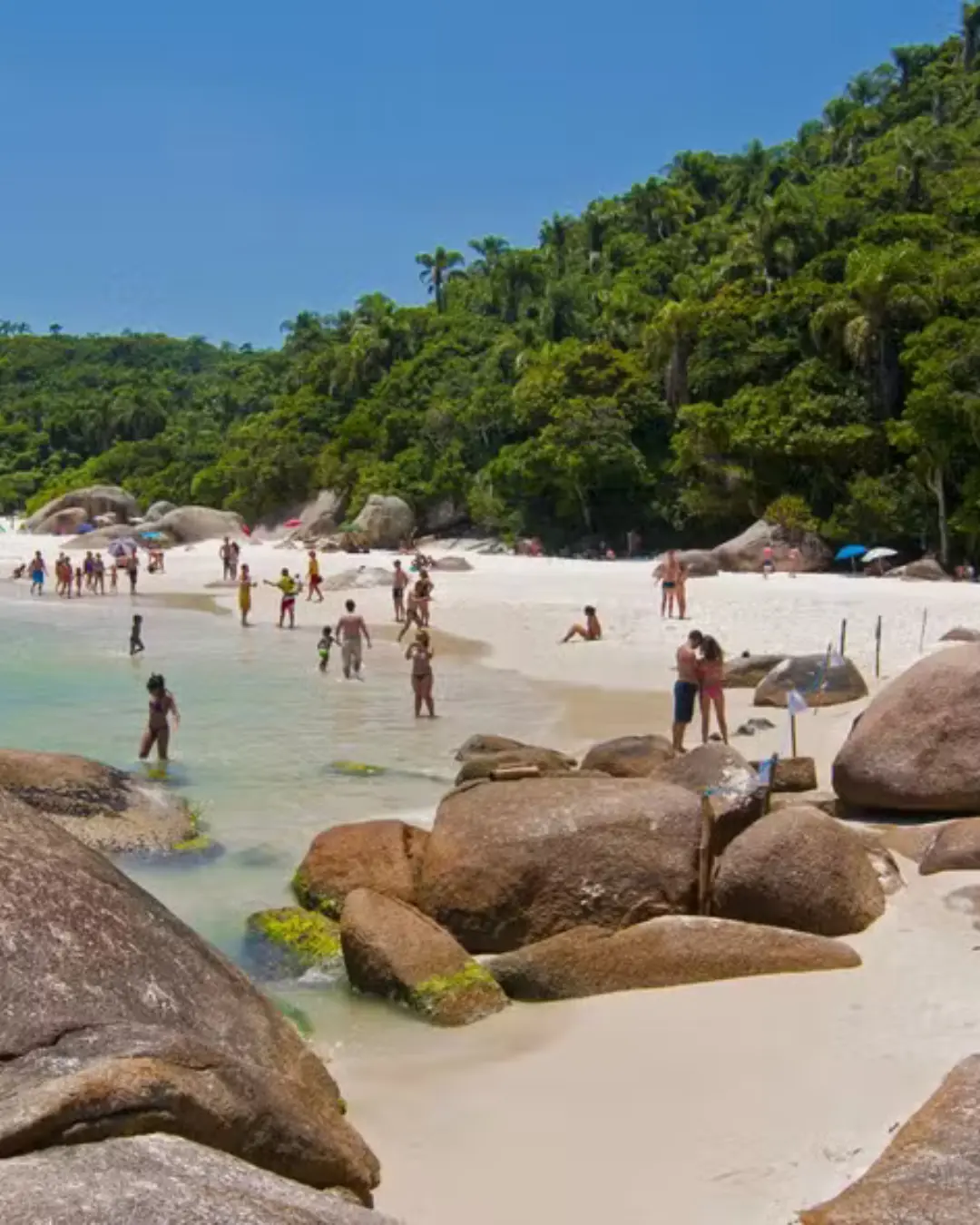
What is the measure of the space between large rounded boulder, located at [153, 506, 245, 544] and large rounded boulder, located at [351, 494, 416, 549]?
34.8ft

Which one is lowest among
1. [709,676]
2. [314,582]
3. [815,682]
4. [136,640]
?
[136,640]

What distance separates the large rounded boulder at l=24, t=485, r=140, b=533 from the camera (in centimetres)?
7731

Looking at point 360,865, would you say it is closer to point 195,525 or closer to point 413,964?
point 413,964

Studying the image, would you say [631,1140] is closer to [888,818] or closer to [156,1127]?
[156,1127]

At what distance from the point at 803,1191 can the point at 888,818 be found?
6.07 meters

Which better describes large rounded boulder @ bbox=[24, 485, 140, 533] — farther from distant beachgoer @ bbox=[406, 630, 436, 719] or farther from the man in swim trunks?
the man in swim trunks

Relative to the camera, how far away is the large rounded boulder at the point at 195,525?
2621 inches

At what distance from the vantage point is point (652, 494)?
5100 cm

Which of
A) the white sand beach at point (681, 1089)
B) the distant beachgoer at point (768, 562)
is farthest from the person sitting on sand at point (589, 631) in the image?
the white sand beach at point (681, 1089)

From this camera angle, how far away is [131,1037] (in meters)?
4.22

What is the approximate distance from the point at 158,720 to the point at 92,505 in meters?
65.8

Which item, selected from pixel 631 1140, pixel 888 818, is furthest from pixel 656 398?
pixel 631 1140

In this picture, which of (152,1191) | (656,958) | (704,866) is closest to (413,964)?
(656,958)

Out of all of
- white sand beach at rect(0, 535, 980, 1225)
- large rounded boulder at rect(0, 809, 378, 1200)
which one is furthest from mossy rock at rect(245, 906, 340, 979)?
large rounded boulder at rect(0, 809, 378, 1200)
